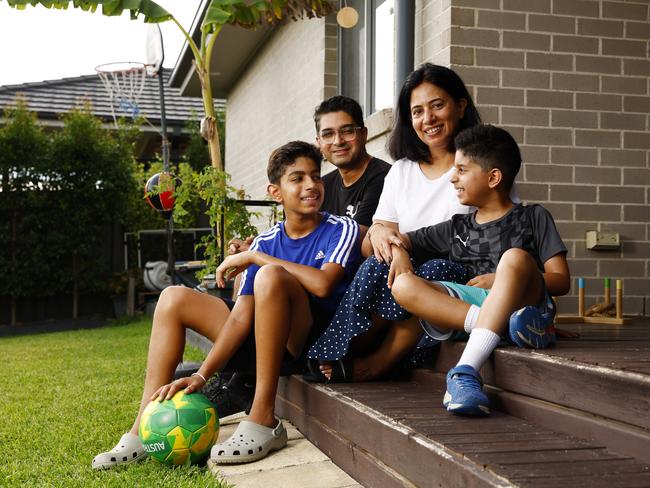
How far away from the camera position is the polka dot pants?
114 inches

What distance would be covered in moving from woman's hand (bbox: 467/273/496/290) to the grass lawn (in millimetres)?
1145

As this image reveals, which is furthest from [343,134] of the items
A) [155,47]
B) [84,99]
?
[84,99]

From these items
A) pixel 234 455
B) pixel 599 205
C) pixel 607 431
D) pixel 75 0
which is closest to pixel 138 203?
pixel 75 0

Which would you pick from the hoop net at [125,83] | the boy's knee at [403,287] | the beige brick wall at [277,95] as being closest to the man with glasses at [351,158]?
the boy's knee at [403,287]

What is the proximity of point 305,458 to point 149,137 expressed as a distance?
13310 millimetres

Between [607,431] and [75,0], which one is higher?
[75,0]

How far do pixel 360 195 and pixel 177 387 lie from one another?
4.57 ft

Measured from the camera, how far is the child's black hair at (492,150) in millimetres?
2887

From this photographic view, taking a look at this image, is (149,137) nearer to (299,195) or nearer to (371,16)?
(371,16)

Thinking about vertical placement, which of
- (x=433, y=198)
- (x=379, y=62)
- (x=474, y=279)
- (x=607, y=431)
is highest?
(x=379, y=62)

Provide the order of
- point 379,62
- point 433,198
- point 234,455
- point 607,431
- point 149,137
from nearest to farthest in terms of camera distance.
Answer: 1. point 607,431
2. point 234,455
3. point 433,198
4. point 379,62
5. point 149,137

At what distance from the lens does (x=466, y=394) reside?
2.27m

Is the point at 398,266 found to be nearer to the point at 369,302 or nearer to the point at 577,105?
the point at 369,302

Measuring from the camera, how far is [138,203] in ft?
39.8
